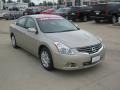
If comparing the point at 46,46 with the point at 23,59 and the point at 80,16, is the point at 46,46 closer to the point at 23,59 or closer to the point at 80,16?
the point at 23,59

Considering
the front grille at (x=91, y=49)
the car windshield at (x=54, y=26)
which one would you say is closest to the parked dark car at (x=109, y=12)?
the car windshield at (x=54, y=26)

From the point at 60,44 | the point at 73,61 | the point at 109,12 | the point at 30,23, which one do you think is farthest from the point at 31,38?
the point at 109,12

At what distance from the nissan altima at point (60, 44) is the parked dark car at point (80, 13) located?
1426cm

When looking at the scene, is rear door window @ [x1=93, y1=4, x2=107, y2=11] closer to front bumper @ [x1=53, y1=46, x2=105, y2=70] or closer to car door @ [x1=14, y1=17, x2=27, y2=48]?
car door @ [x1=14, y1=17, x2=27, y2=48]

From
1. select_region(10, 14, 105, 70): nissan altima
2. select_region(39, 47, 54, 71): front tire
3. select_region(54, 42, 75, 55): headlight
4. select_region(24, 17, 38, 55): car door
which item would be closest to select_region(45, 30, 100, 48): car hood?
select_region(10, 14, 105, 70): nissan altima

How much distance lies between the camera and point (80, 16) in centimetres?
2138

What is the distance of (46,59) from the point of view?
5.83 metres

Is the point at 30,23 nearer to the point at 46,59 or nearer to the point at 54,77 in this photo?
the point at 46,59

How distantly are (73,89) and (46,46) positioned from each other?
155 centimetres

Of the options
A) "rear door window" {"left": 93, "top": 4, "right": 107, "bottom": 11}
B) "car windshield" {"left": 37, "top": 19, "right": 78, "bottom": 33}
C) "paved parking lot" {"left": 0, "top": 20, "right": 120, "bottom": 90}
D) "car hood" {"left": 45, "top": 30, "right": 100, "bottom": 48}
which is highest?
"rear door window" {"left": 93, "top": 4, "right": 107, "bottom": 11}

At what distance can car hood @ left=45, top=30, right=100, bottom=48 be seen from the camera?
5404 millimetres

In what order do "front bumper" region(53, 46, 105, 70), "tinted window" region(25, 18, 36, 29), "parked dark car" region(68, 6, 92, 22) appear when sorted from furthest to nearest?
"parked dark car" region(68, 6, 92, 22) → "tinted window" region(25, 18, 36, 29) → "front bumper" region(53, 46, 105, 70)

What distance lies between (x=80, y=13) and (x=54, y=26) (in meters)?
15.1

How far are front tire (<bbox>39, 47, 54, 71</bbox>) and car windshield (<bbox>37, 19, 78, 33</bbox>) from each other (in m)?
0.68
